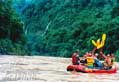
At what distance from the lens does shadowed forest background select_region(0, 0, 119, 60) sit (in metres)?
35.8

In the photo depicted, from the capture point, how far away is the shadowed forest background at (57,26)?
117 ft

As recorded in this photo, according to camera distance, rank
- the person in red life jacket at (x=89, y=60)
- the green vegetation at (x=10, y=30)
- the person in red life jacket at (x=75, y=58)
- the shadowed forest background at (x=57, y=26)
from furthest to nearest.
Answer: the shadowed forest background at (x=57, y=26), the green vegetation at (x=10, y=30), the person in red life jacket at (x=89, y=60), the person in red life jacket at (x=75, y=58)

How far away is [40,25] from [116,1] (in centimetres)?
1571

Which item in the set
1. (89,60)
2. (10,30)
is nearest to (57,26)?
(10,30)

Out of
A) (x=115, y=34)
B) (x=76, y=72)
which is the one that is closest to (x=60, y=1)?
(x=115, y=34)

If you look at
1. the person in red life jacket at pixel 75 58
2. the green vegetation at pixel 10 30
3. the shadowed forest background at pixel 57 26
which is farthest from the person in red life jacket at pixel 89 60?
the green vegetation at pixel 10 30

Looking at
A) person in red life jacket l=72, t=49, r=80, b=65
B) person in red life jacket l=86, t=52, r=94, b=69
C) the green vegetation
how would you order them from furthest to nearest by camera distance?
the green vegetation → person in red life jacket l=86, t=52, r=94, b=69 → person in red life jacket l=72, t=49, r=80, b=65

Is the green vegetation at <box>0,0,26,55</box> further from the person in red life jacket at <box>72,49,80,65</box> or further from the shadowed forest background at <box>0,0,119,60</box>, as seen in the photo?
the person in red life jacket at <box>72,49,80,65</box>

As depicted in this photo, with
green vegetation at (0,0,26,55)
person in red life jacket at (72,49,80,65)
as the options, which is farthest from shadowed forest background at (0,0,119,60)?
person in red life jacket at (72,49,80,65)

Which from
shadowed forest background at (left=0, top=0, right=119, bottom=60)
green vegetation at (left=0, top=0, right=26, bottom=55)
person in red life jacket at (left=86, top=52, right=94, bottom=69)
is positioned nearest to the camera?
person in red life jacket at (left=86, top=52, right=94, bottom=69)

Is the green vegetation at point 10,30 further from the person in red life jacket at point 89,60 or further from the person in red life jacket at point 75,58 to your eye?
the person in red life jacket at point 89,60

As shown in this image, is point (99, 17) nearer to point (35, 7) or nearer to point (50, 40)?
point (50, 40)

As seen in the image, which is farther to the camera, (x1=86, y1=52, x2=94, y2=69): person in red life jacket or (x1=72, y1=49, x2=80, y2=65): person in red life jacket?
(x1=86, y1=52, x2=94, y2=69): person in red life jacket

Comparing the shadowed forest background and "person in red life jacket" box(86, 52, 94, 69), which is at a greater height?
the shadowed forest background
